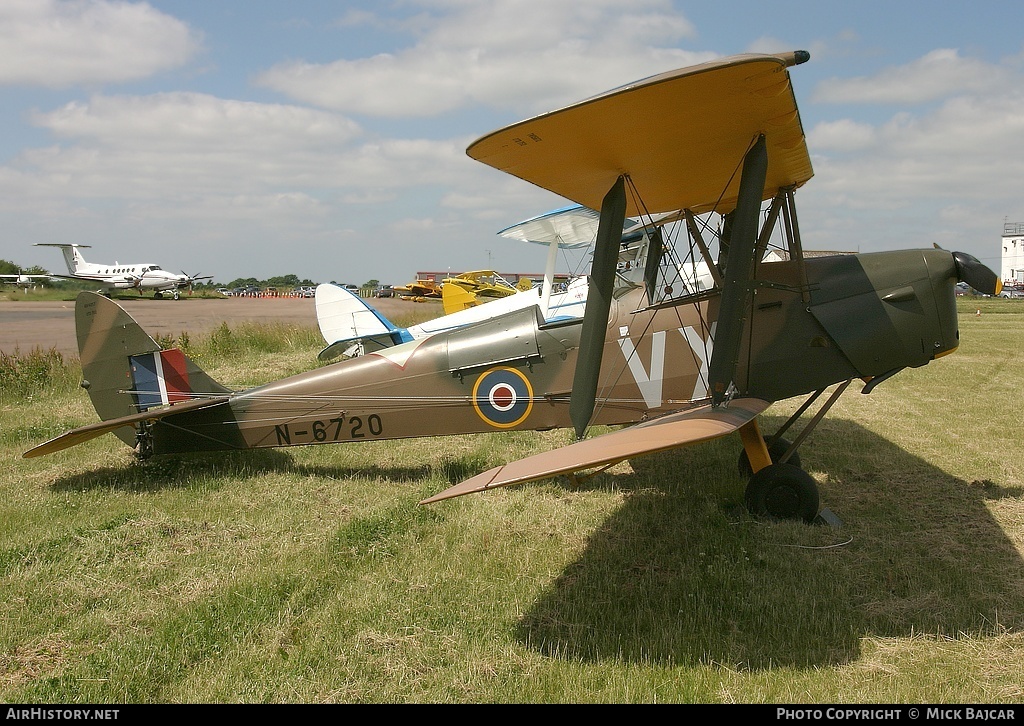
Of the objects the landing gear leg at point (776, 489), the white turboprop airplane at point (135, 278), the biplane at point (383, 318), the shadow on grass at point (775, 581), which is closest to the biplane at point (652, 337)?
the landing gear leg at point (776, 489)

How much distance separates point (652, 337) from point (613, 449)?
2.22 m

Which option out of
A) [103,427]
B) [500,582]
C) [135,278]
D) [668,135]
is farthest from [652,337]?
[135,278]

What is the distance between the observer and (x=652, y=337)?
5574 millimetres

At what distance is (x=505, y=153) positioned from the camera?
12.7 ft

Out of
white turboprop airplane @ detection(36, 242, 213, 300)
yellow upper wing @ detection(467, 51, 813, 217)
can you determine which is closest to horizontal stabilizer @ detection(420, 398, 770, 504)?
yellow upper wing @ detection(467, 51, 813, 217)

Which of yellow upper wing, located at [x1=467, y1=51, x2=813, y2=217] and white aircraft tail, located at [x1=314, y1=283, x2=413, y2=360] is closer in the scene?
yellow upper wing, located at [x1=467, y1=51, x2=813, y2=217]

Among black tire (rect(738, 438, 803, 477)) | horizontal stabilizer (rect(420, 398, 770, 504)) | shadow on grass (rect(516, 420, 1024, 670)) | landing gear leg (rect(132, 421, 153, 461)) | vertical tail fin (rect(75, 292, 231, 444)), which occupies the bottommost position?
shadow on grass (rect(516, 420, 1024, 670))

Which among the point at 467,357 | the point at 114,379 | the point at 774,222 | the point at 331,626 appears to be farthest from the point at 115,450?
the point at 774,222

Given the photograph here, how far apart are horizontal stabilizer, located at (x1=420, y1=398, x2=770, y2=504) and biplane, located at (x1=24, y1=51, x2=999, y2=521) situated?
2 cm

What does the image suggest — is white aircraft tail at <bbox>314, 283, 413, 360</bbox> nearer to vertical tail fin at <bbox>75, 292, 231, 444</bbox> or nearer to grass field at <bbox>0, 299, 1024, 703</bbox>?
grass field at <bbox>0, 299, 1024, 703</bbox>

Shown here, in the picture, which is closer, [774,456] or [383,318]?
[774,456]

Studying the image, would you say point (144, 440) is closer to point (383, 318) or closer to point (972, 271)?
point (972, 271)

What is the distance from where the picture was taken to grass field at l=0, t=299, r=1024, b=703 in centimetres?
319

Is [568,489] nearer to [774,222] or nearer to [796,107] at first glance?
[774,222]
